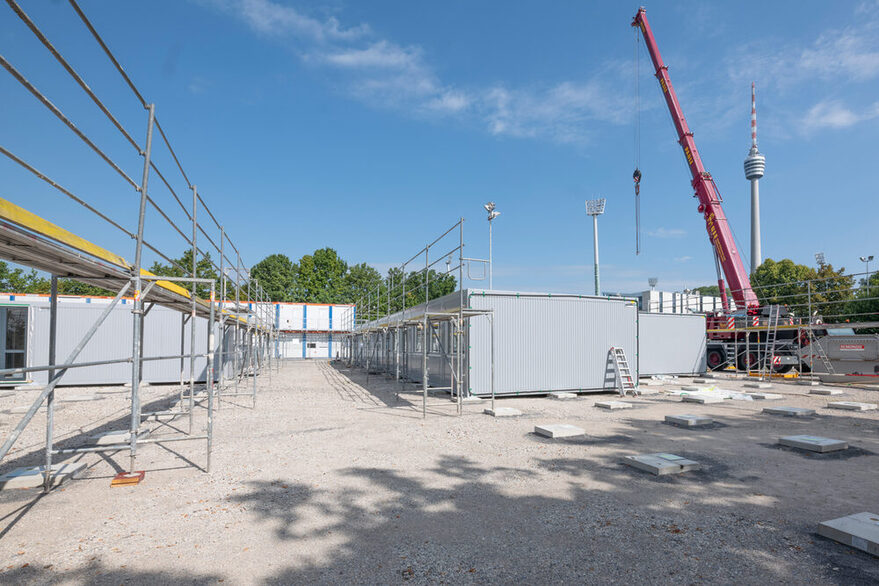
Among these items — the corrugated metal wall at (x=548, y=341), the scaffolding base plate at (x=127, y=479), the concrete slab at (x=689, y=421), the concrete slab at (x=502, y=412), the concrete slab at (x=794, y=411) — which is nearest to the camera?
the scaffolding base plate at (x=127, y=479)

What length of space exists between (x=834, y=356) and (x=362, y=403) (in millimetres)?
18426

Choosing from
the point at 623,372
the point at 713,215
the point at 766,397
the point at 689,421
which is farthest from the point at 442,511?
the point at 713,215

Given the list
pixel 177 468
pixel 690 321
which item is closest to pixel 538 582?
pixel 177 468

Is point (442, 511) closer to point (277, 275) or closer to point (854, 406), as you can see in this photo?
point (854, 406)

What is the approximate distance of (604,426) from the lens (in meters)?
9.33

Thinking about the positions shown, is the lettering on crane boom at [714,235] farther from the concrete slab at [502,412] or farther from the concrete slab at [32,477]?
the concrete slab at [32,477]

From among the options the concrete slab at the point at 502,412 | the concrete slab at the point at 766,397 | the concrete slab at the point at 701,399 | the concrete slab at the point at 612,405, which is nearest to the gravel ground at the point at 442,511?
the concrete slab at the point at 502,412

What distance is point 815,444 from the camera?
7137mm

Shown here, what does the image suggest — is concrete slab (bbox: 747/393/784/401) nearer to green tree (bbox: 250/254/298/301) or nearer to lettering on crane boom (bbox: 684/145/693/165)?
lettering on crane boom (bbox: 684/145/693/165)

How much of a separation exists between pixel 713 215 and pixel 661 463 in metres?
21.3

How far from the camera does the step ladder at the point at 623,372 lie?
47.4 ft

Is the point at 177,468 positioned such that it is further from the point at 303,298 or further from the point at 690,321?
the point at 303,298

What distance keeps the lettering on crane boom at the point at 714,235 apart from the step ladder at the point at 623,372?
1269cm

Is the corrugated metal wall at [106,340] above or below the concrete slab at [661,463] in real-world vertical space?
above
